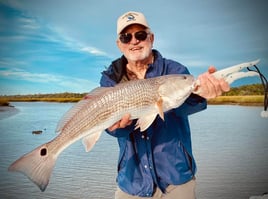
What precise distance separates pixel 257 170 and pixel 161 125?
2504mm

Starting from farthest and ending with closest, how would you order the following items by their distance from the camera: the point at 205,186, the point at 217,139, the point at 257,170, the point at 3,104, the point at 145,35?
the point at 3,104 < the point at 217,139 < the point at 257,170 < the point at 205,186 < the point at 145,35

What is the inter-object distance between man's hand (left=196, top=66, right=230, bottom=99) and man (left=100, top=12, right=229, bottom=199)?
0.17m

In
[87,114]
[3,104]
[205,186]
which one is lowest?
[205,186]

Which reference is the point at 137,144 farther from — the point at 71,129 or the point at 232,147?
the point at 232,147

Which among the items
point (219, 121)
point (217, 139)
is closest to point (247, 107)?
point (219, 121)

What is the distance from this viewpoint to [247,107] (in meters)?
6.81

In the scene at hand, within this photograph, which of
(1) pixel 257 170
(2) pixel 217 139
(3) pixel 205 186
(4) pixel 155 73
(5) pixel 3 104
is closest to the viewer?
(4) pixel 155 73

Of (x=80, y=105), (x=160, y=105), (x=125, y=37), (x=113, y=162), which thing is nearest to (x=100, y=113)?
(x=80, y=105)

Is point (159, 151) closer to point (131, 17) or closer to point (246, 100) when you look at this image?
point (131, 17)

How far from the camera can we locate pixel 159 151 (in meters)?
1.52

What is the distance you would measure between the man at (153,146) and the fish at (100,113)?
10cm

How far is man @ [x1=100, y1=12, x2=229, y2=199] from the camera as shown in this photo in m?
1.51

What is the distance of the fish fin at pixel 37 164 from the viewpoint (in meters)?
1.34

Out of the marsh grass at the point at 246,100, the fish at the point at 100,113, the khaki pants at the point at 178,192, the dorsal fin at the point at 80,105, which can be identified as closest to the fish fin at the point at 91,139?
the fish at the point at 100,113
